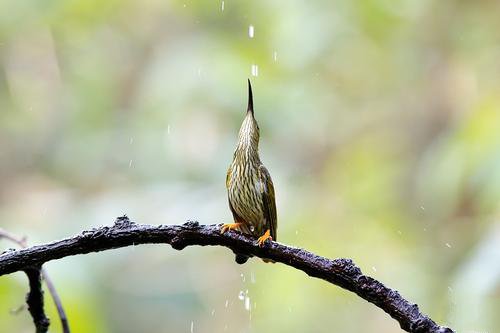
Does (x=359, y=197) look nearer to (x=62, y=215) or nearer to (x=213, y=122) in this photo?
(x=213, y=122)

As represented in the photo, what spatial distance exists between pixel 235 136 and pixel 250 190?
335 cm

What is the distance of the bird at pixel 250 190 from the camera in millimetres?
3650

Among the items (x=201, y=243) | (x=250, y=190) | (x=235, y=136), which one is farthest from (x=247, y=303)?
(x=201, y=243)

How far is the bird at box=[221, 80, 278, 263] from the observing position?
365 centimetres

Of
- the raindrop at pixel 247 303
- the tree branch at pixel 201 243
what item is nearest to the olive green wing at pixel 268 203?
the tree branch at pixel 201 243

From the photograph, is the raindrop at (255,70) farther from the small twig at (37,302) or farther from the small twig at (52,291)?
the small twig at (37,302)

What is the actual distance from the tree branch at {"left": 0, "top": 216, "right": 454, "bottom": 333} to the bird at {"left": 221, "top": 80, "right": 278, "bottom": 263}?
1.48 m

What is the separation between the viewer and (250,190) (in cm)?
370

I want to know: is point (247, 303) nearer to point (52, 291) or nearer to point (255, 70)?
point (255, 70)

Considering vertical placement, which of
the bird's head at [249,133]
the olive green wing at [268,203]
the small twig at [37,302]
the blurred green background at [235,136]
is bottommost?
the small twig at [37,302]

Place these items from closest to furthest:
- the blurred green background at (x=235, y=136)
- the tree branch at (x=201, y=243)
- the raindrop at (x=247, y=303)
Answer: the tree branch at (x=201, y=243) < the blurred green background at (x=235, y=136) < the raindrop at (x=247, y=303)

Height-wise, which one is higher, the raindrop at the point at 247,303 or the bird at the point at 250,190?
the raindrop at the point at 247,303

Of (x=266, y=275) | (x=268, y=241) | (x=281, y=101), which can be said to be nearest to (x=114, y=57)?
(x=281, y=101)

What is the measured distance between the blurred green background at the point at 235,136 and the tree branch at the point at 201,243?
3.96 metres
